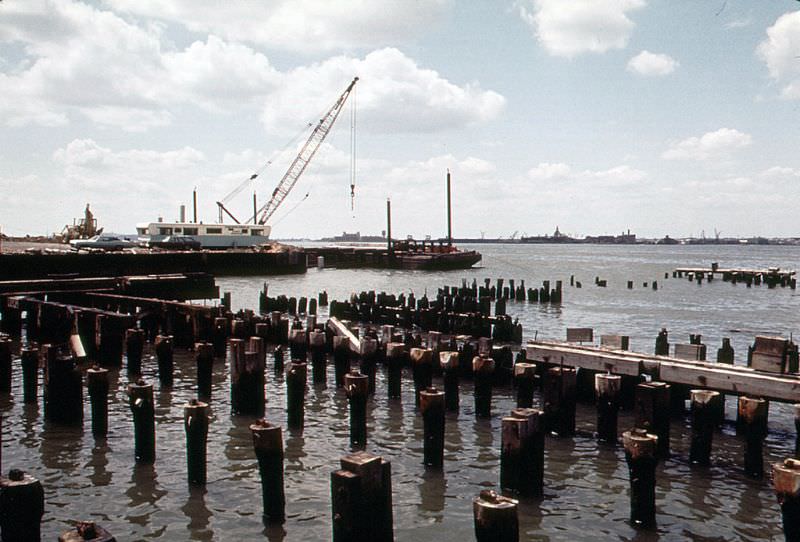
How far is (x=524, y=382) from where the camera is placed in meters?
13.5

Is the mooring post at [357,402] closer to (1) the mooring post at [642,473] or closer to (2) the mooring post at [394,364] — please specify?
(2) the mooring post at [394,364]

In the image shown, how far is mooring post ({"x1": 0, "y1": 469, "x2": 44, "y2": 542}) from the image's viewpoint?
21.7 ft

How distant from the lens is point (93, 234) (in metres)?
97.8

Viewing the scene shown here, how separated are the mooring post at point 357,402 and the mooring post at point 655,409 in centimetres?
481

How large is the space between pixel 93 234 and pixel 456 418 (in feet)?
314

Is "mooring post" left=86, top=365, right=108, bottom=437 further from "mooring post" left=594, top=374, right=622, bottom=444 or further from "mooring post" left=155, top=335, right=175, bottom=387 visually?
"mooring post" left=594, top=374, right=622, bottom=444

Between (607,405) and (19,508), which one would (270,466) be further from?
(607,405)

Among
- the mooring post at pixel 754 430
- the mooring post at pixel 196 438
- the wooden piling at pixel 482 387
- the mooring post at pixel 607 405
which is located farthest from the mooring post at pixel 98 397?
the mooring post at pixel 754 430

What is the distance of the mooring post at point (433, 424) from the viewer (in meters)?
10.5

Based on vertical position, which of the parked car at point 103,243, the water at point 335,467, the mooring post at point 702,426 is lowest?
the water at point 335,467

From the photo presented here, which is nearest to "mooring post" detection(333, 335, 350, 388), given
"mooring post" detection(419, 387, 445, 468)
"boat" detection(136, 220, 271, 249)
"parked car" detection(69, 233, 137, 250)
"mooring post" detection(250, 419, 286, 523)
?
"mooring post" detection(419, 387, 445, 468)

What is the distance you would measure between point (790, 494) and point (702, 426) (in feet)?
13.2

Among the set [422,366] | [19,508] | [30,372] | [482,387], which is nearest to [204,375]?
[30,372]

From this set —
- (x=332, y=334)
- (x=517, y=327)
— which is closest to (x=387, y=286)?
(x=517, y=327)
